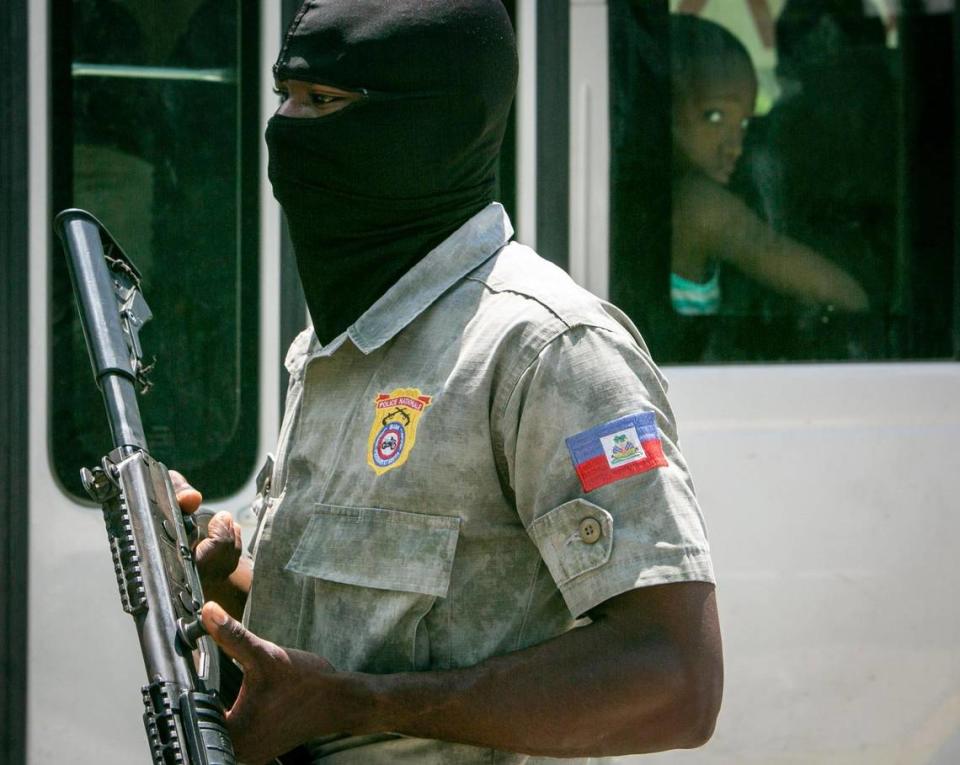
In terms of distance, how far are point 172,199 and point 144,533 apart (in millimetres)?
1264

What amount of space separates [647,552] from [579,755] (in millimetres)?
226

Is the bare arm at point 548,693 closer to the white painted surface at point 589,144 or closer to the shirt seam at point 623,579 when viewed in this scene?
the shirt seam at point 623,579

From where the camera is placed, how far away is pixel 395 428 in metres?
1.37

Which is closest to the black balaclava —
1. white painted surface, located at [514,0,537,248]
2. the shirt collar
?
the shirt collar

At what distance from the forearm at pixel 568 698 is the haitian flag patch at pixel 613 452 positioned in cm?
15

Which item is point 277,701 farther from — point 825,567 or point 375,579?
point 825,567

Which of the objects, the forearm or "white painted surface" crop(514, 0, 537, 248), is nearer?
the forearm

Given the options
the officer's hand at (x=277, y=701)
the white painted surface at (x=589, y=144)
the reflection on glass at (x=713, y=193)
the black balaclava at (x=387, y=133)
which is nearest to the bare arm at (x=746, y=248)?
the reflection on glass at (x=713, y=193)

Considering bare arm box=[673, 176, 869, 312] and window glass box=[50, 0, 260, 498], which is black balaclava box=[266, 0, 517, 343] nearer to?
window glass box=[50, 0, 260, 498]

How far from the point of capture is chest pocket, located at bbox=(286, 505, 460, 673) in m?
1.33

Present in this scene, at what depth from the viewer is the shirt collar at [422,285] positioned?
1.45 metres

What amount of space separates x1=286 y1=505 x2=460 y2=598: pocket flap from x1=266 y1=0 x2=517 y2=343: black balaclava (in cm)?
27

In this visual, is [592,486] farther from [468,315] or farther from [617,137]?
[617,137]

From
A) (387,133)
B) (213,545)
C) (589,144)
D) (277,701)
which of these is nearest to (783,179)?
(589,144)
